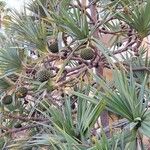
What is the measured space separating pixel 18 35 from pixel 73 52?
0.34 metres

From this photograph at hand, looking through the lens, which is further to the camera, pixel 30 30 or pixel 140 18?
pixel 30 30

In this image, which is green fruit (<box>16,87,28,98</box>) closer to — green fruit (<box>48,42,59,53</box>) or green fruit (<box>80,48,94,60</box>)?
green fruit (<box>48,42,59,53</box>)

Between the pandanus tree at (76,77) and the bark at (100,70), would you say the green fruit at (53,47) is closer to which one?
the pandanus tree at (76,77)

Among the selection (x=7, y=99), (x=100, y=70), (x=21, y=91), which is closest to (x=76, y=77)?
(x=100, y=70)

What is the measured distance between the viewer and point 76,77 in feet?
5.67

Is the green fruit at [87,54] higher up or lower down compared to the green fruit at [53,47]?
lower down

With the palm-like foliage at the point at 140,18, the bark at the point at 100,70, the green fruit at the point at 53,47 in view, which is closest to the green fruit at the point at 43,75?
the green fruit at the point at 53,47

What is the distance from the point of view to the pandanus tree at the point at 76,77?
1.16 meters

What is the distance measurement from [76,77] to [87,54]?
0.22 meters

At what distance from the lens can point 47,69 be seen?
5.61ft

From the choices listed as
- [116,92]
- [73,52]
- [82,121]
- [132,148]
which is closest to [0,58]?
[73,52]

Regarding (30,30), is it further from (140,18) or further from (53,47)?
(140,18)

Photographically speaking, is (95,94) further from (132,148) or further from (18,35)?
(18,35)

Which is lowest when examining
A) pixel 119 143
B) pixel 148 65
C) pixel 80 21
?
pixel 119 143
